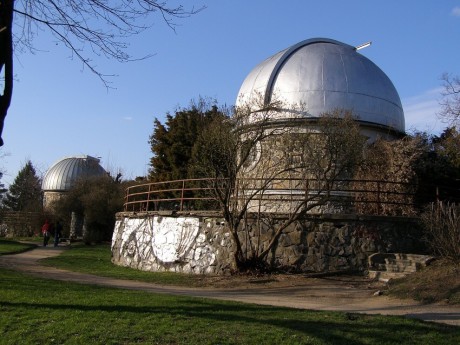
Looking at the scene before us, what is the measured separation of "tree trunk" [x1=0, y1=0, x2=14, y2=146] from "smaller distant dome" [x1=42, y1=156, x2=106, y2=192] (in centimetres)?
4571

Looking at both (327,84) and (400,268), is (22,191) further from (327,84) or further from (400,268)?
(400,268)

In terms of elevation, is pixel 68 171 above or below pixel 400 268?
above

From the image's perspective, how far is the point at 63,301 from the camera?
877 cm

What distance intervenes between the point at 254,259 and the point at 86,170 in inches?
1699

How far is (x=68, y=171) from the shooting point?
53781mm

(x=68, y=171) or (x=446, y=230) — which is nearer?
(x=446, y=230)

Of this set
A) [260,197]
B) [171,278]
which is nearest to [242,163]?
[260,197]

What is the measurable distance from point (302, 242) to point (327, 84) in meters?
7.24

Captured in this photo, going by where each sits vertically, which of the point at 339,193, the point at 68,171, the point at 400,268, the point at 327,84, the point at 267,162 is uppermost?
the point at 68,171

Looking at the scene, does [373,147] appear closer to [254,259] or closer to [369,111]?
[369,111]

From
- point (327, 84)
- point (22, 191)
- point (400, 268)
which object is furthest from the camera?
point (22, 191)

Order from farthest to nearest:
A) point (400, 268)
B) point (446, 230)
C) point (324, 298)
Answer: point (400, 268) < point (446, 230) < point (324, 298)

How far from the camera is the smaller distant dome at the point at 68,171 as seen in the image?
5303 cm

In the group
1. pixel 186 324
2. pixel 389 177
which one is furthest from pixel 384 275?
pixel 186 324
